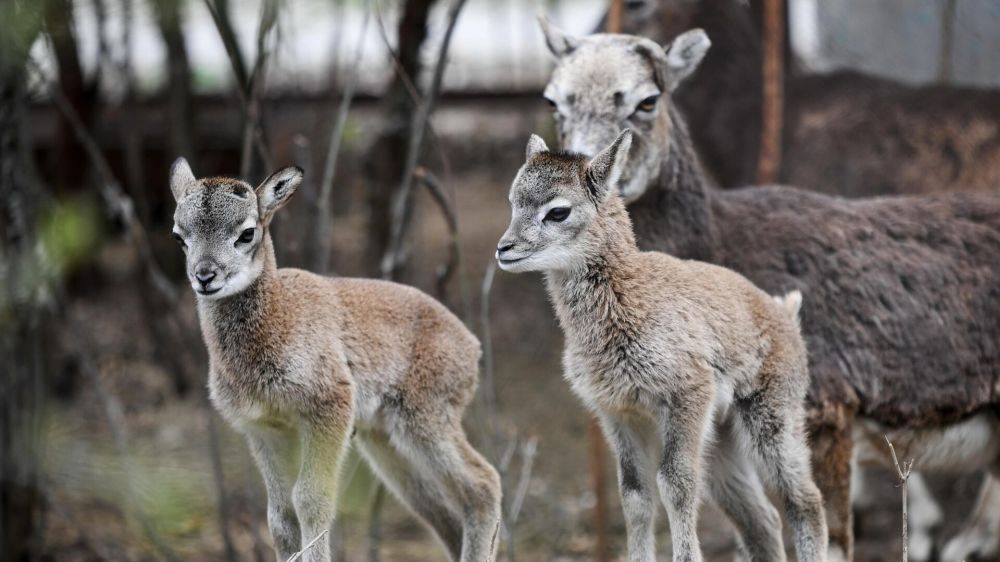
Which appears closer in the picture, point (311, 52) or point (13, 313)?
point (13, 313)

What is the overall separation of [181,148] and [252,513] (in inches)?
211

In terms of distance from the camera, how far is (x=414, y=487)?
21.4 ft

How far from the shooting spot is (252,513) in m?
8.39

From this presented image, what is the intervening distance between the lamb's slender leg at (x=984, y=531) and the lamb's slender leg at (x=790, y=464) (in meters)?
4.00

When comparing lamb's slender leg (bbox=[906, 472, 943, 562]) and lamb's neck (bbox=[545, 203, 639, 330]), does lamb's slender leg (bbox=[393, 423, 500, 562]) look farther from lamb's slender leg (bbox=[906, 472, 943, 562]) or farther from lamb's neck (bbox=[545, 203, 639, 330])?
lamb's slender leg (bbox=[906, 472, 943, 562])

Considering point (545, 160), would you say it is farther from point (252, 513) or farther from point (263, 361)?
point (252, 513)

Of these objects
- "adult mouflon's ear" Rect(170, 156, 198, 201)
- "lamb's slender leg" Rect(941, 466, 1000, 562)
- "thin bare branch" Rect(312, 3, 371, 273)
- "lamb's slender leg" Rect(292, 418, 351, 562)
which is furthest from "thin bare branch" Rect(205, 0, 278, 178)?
"lamb's slender leg" Rect(941, 466, 1000, 562)

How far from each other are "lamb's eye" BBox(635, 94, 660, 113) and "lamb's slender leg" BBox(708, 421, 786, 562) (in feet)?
6.69

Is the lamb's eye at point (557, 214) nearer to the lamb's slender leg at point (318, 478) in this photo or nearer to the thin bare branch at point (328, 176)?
the lamb's slender leg at point (318, 478)

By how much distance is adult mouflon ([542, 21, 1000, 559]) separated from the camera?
739cm

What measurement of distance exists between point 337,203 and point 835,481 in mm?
10636

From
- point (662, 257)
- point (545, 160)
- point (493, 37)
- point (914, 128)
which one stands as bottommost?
point (493, 37)

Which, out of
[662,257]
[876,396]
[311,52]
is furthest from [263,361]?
[311,52]

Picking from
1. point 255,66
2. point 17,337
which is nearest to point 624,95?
point 255,66
